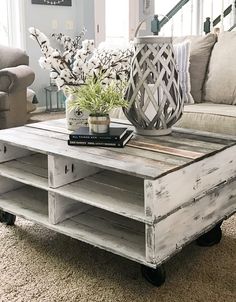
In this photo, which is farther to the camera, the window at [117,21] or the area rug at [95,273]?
the window at [117,21]

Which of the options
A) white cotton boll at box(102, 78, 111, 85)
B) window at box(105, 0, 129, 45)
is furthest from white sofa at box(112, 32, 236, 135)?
window at box(105, 0, 129, 45)

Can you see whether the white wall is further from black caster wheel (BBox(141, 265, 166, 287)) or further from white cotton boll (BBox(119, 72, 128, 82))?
black caster wheel (BBox(141, 265, 166, 287))

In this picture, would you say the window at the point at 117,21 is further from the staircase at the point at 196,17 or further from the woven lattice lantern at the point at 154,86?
the woven lattice lantern at the point at 154,86

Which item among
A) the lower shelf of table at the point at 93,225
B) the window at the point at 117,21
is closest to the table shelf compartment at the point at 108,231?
the lower shelf of table at the point at 93,225

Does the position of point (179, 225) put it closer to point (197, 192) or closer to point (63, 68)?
point (197, 192)

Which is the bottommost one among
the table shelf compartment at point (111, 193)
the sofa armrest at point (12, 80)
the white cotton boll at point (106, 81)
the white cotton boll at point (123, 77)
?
the table shelf compartment at point (111, 193)

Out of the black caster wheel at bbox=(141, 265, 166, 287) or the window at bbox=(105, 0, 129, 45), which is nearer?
the black caster wheel at bbox=(141, 265, 166, 287)

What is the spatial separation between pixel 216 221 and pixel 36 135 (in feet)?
2.85

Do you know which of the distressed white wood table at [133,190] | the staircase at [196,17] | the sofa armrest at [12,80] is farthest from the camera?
the staircase at [196,17]

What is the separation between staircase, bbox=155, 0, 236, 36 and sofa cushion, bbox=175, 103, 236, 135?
214 centimetres

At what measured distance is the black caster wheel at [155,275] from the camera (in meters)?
1.61

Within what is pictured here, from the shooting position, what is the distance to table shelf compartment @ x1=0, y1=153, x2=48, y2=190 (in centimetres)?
187

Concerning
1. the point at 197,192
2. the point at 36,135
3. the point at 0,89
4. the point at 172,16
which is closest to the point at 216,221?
the point at 197,192

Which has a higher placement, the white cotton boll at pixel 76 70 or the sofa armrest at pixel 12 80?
the white cotton boll at pixel 76 70
